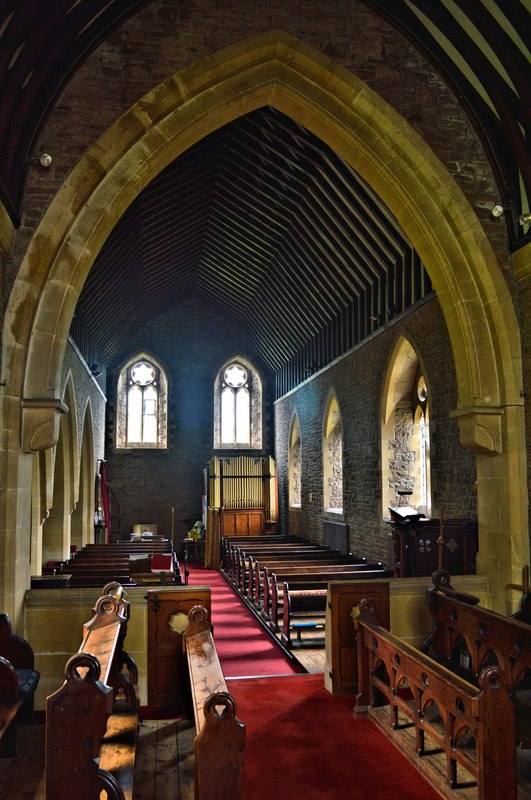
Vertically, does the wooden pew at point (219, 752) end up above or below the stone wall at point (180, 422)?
below

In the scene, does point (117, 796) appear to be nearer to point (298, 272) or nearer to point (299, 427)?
point (298, 272)

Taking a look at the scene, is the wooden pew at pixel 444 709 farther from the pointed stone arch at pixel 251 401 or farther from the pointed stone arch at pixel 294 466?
the pointed stone arch at pixel 251 401

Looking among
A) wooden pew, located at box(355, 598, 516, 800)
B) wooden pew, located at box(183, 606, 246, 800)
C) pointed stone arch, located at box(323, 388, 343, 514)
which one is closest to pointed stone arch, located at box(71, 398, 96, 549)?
pointed stone arch, located at box(323, 388, 343, 514)

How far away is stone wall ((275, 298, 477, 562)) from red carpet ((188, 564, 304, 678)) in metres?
2.29

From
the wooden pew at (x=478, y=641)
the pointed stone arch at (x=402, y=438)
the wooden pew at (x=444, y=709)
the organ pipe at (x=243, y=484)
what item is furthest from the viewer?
the organ pipe at (x=243, y=484)

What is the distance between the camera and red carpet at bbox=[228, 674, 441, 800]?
3703 millimetres

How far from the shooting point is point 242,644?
27.2ft

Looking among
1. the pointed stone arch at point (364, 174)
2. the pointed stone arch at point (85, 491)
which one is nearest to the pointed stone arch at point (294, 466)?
the pointed stone arch at point (85, 491)

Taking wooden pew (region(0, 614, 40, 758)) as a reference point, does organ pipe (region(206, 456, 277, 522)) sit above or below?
above

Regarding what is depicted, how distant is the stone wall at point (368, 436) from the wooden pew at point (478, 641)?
2.52 m

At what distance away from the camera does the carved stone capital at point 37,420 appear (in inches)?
218

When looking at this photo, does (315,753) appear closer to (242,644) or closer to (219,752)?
(219,752)

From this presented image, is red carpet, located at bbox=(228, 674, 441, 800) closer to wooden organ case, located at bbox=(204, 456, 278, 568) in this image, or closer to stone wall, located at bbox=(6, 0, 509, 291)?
stone wall, located at bbox=(6, 0, 509, 291)

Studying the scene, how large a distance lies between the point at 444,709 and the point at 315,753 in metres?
0.93
